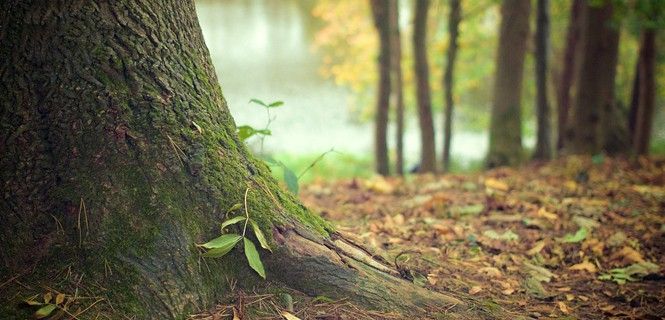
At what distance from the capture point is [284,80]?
27.1 m

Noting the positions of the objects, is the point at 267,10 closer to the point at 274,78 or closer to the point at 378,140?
the point at 274,78

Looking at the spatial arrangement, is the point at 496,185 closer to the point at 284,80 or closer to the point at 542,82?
the point at 542,82

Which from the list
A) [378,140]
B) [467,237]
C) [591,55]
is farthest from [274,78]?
[467,237]

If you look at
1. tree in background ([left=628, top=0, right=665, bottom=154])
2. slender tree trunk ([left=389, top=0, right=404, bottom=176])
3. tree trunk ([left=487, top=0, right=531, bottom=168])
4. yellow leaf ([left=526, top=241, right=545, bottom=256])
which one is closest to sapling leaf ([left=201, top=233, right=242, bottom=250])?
yellow leaf ([left=526, top=241, right=545, bottom=256])

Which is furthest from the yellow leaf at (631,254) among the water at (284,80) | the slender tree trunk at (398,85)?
the water at (284,80)

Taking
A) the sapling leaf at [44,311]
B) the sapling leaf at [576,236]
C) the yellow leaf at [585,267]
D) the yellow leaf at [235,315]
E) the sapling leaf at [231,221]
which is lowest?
the yellow leaf at [585,267]

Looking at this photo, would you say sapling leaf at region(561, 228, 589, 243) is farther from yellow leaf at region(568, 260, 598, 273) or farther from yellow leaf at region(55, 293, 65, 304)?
yellow leaf at region(55, 293, 65, 304)

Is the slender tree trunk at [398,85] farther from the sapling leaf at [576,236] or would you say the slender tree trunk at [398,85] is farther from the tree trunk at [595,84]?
the sapling leaf at [576,236]

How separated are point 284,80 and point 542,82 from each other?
18.5m

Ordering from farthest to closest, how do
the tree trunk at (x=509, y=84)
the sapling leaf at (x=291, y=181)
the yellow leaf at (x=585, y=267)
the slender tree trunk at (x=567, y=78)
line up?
the slender tree trunk at (x=567, y=78) < the tree trunk at (x=509, y=84) < the yellow leaf at (x=585, y=267) < the sapling leaf at (x=291, y=181)

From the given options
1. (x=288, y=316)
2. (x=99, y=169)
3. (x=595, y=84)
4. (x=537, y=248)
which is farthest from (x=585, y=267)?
(x=595, y=84)

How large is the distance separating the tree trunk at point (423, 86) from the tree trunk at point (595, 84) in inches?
102

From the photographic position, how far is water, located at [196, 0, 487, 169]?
22234 mm

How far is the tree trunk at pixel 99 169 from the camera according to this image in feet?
7.34
